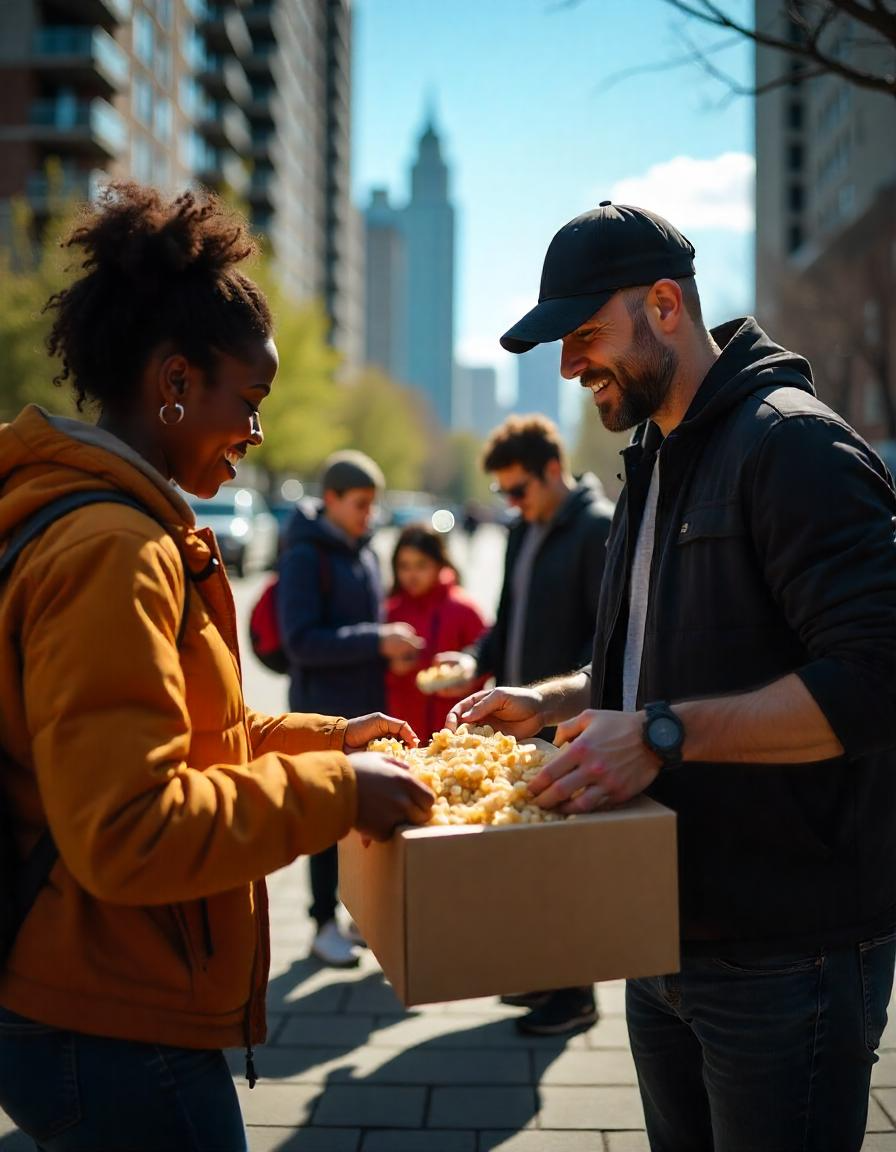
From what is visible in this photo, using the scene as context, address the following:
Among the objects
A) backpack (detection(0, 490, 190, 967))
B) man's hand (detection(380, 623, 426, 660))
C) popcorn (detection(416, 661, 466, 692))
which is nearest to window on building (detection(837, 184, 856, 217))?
man's hand (detection(380, 623, 426, 660))

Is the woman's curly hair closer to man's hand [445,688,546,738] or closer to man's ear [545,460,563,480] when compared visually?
man's hand [445,688,546,738]

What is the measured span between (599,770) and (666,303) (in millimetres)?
1000

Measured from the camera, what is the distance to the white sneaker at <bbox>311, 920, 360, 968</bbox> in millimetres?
4941

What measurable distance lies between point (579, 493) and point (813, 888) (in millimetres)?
3125

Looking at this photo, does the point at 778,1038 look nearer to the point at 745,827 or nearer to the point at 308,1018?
the point at 745,827

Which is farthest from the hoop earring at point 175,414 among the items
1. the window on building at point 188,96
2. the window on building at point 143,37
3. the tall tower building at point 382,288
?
the tall tower building at point 382,288

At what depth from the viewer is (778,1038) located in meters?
2.05

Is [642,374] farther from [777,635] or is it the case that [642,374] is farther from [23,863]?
[23,863]

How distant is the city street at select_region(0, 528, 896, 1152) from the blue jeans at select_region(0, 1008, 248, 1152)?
1.82m

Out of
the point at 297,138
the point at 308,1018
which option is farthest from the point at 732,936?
the point at 297,138

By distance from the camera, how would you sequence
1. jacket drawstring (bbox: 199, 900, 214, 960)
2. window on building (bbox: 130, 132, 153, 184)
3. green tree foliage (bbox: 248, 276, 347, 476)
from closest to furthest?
jacket drawstring (bbox: 199, 900, 214, 960), green tree foliage (bbox: 248, 276, 347, 476), window on building (bbox: 130, 132, 153, 184)

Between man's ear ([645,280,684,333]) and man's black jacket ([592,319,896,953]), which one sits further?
man's ear ([645,280,684,333])

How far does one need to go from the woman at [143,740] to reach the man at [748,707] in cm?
58

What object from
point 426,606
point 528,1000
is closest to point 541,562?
point 426,606
